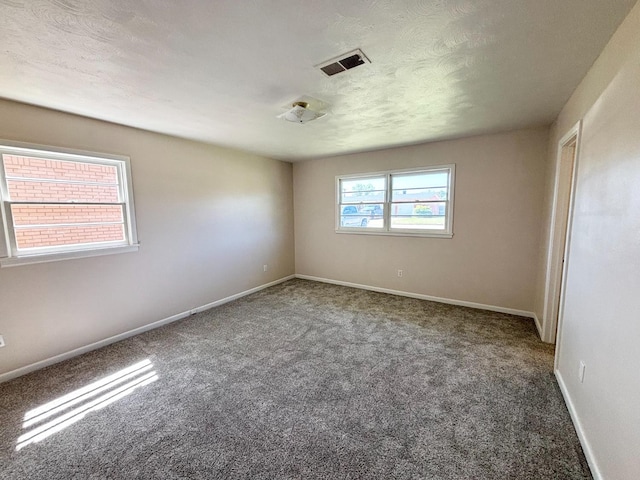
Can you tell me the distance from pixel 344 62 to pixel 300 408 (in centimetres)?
249

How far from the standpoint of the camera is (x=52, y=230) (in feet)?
8.64

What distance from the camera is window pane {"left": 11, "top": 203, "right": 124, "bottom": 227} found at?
2.44 meters

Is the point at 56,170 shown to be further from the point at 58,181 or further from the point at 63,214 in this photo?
the point at 63,214

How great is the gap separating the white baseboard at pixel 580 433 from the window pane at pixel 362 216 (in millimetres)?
3053

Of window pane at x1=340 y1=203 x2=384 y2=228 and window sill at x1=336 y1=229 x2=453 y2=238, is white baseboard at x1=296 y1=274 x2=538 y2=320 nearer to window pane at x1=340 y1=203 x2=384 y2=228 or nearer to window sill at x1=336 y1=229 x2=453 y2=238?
window sill at x1=336 y1=229 x2=453 y2=238

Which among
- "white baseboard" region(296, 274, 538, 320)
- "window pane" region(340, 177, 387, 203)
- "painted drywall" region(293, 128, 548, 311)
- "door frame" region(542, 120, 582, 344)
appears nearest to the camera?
"door frame" region(542, 120, 582, 344)

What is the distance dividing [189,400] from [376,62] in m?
2.85

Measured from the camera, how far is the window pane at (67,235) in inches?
97.0

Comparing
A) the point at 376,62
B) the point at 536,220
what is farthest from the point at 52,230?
the point at 536,220

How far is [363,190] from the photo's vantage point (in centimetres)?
480

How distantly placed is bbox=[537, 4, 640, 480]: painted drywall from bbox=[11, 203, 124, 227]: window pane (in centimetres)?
427

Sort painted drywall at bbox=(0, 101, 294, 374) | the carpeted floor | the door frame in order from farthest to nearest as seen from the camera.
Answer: the door frame, painted drywall at bbox=(0, 101, 294, 374), the carpeted floor

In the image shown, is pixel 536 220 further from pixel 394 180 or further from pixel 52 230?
pixel 52 230

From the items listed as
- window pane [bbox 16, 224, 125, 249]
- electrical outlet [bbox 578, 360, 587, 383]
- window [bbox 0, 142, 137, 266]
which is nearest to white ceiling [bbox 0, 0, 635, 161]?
window [bbox 0, 142, 137, 266]
